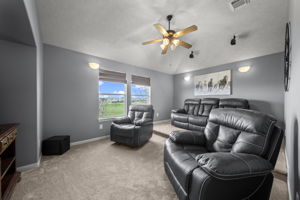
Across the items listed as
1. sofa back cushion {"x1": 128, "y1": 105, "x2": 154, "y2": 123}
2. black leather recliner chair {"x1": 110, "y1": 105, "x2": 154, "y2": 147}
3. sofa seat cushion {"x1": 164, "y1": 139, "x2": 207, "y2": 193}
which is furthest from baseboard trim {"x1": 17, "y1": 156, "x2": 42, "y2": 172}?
sofa seat cushion {"x1": 164, "y1": 139, "x2": 207, "y2": 193}

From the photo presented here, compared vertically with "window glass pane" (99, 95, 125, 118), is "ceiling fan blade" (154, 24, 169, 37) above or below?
above

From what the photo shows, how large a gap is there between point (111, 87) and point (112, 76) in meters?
0.36

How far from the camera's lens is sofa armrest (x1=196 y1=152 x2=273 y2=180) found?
2.95 ft

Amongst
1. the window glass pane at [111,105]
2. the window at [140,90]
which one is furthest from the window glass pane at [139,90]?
the window glass pane at [111,105]

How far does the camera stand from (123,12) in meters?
2.25

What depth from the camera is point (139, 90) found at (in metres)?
4.67

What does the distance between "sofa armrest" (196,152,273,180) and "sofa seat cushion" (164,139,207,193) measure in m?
0.18

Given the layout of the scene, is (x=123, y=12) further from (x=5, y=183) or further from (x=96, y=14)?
(x=5, y=183)

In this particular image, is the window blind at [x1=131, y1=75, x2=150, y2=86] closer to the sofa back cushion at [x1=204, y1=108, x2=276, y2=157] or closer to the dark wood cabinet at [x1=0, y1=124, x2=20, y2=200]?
the sofa back cushion at [x1=204, y1=108, x2=276, y2=157]

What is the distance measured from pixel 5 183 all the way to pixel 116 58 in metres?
3.37

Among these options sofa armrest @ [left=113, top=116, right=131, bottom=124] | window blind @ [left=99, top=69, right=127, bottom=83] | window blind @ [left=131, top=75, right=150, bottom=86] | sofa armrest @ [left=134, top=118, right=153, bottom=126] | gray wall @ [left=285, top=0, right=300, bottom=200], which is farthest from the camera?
window blind @ [left=131, top=75, right=150, bottom=86]

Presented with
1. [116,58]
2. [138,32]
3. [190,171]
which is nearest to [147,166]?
[190,171]

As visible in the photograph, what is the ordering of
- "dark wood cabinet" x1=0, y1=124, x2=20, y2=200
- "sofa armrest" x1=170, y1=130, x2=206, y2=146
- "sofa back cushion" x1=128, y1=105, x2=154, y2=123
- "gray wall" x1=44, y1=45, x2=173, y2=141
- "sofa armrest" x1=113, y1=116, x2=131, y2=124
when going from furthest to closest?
"sofa back cushion" x1=128, y1=105, x2=154, y2=123, "sofa armrest" x1=113, y1=116, x2=131, y2=124, "gray wall" x1=44, y1=45, x2=173, y2=141, "sofa armrest" x1=170, y1=130, x2=206, y2=146, "dark wood cabinet" x1=0, y1=124, x2=20, y2=200

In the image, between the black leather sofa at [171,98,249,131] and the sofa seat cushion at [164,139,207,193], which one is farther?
the black leather sofa at [171,98,249,131]
